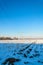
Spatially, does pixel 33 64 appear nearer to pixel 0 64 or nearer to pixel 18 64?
pixel 18 64

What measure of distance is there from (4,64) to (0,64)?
0.53 feet

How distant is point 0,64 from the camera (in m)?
4.94

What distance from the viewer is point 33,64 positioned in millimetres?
5242

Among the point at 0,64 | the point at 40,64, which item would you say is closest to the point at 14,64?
the point at 0,64

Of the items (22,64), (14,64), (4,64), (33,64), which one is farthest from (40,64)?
(4,64)

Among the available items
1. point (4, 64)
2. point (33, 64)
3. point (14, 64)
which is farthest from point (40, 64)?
point (4, 64)

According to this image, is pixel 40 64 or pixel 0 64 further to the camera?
pixel 40 64

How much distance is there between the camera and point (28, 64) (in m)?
5.20

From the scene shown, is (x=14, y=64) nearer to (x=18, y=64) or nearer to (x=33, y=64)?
(x=18, y=64)

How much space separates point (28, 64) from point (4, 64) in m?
1.00

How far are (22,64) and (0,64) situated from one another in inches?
36.0

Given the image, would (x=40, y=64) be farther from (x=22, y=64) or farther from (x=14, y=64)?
(x=14, y=64)

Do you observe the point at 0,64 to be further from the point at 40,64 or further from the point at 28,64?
the point at 40,64

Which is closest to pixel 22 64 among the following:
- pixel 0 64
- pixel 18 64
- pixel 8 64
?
pixel 18 64
